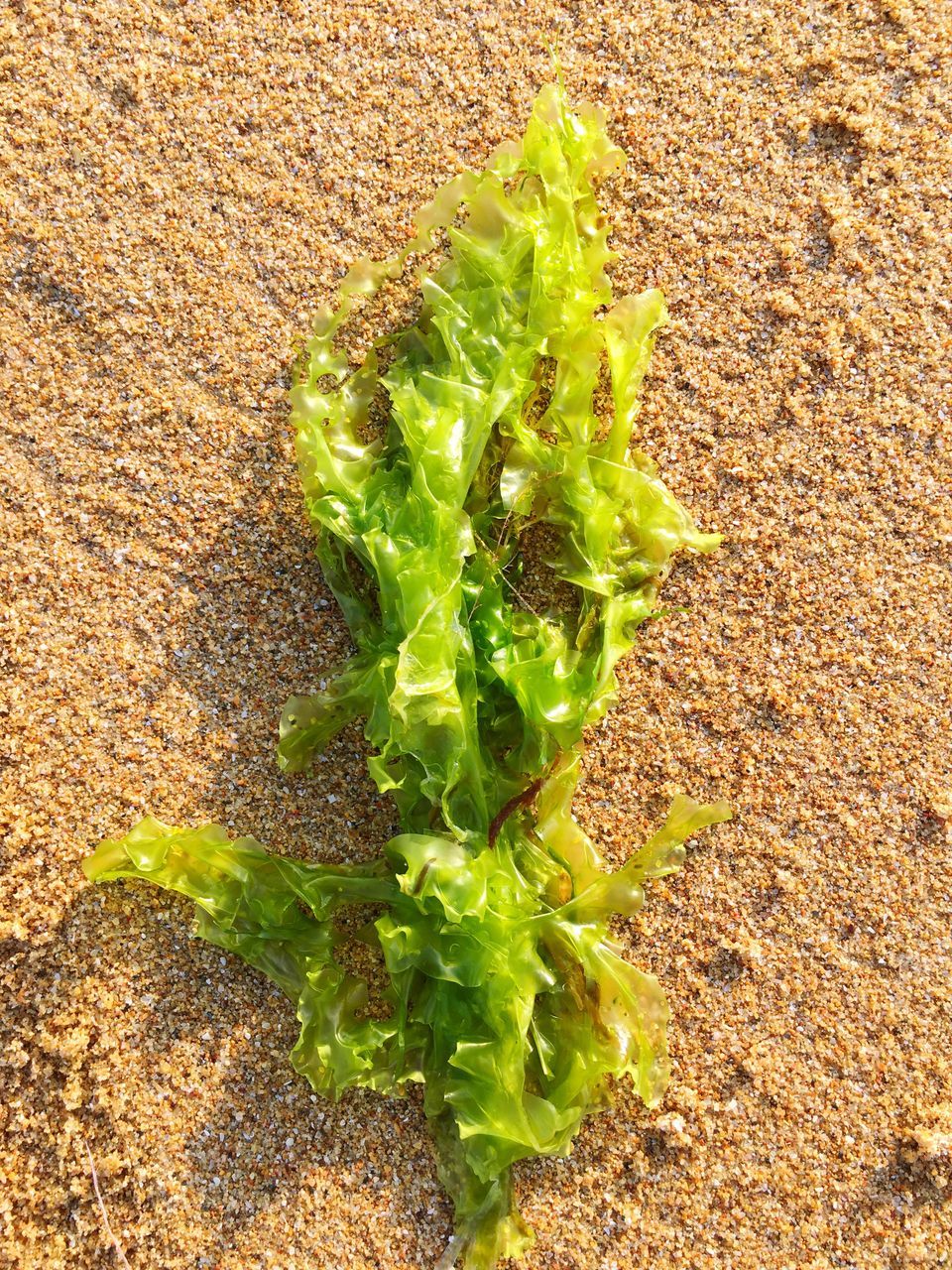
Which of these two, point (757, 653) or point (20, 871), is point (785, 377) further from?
point (20, 871)

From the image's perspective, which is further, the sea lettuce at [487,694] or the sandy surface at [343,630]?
the sandy surface at [343,630]

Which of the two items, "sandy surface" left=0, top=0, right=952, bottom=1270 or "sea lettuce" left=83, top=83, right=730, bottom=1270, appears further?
"sandy surface" left=0, top=0, right=952, bottom=1270

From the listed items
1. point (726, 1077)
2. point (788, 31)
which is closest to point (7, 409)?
point (788, 31)

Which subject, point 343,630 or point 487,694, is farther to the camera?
point 343,630
